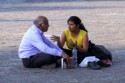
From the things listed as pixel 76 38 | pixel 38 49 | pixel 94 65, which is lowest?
pixel 94 65

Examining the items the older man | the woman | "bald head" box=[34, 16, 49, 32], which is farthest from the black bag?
"bald head" box=[34, 16, 49, 32]

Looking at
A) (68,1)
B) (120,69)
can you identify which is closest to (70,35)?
(120,69)

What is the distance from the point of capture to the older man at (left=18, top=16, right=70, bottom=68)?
10172 millimetres

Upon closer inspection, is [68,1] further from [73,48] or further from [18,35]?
[73,48]

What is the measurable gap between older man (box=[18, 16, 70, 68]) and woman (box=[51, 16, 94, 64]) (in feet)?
1.08

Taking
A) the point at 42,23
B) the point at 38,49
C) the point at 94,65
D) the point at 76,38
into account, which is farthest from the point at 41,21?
the point at 94,65

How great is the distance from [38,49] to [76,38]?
84 centimetres

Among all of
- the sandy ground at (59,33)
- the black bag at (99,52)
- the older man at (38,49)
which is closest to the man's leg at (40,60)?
the older man at (38,49)

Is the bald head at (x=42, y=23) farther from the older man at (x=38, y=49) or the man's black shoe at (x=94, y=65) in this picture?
the man's black shoe at (x=94, y=65)

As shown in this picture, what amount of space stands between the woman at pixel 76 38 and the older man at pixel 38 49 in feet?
1.08

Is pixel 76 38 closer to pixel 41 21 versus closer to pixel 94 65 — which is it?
pixel 94 65

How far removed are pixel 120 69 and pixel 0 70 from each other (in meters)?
2.27

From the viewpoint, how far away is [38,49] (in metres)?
10.4

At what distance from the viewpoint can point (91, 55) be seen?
1073 centimetres
